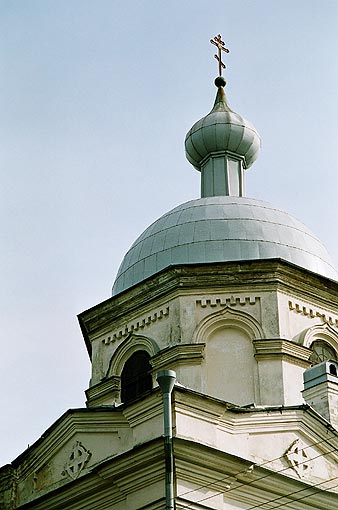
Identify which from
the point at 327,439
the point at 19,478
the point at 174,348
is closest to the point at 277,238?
the point at 174,348

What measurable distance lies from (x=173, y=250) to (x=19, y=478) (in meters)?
5.46

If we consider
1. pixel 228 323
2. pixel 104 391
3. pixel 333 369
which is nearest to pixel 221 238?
pixel 228 323

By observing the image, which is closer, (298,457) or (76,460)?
(298,457)

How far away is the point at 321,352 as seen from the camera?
1995cm

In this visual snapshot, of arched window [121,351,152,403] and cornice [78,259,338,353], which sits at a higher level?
cornice [78,259,338,353]

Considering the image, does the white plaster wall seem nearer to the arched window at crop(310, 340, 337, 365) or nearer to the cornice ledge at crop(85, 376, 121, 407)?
the arched window at crop(310, 340, 337, 365)

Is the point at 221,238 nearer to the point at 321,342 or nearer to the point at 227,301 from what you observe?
the point at 227,301

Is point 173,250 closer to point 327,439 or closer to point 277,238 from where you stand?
point 277,238

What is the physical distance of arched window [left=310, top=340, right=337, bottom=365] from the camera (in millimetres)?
19750

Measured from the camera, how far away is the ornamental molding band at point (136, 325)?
19828 millimetres

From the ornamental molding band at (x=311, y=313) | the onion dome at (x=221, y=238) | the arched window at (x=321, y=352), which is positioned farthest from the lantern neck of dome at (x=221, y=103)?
the arched window at (x=321, y=352)

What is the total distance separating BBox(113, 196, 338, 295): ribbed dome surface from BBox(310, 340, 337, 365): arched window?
1491mm

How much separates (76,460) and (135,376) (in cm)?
374

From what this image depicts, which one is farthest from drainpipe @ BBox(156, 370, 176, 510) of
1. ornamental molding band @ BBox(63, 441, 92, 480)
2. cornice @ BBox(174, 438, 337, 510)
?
ornamental molding band @ BBox(63, 441, 92, 480)
